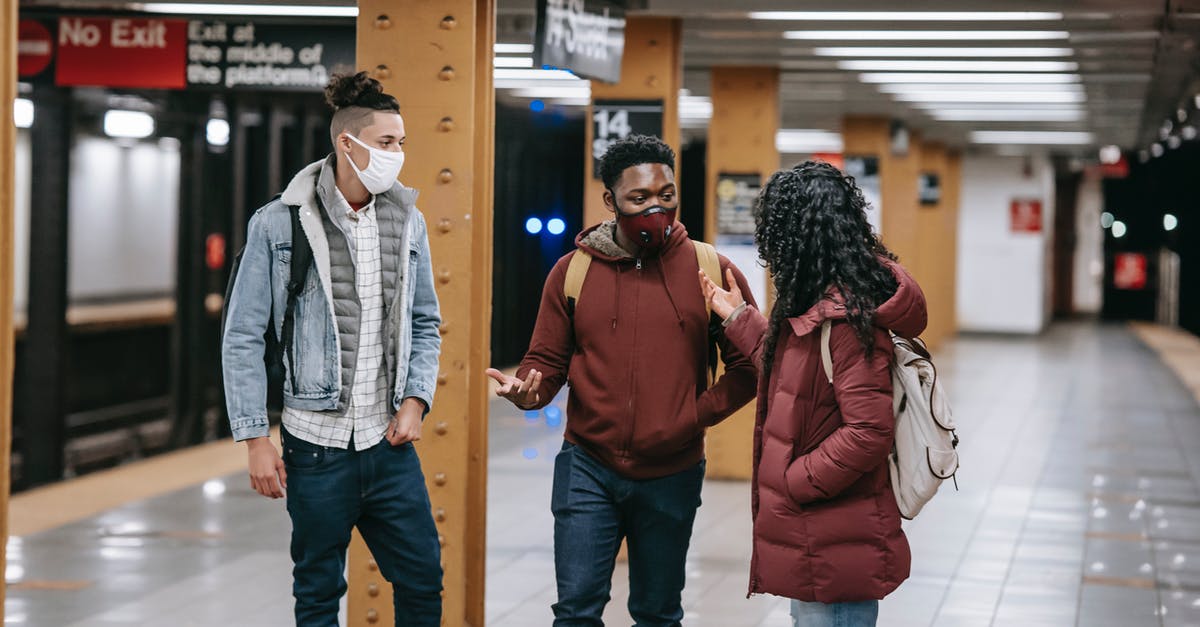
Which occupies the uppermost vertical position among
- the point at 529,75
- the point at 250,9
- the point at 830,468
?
the point at 529,75

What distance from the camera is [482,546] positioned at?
5293 mm

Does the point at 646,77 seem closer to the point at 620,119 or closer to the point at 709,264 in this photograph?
the point at 620,119

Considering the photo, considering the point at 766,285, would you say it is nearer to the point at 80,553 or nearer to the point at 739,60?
the point at 739,60

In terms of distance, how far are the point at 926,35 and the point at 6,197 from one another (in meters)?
6.56

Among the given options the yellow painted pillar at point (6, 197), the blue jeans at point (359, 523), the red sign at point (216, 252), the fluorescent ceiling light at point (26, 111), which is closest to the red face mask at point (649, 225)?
the blue jeans at point (359, 523)

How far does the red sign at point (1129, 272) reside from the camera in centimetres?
3959

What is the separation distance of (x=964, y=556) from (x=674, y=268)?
416 cm

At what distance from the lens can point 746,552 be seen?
24.7 feet

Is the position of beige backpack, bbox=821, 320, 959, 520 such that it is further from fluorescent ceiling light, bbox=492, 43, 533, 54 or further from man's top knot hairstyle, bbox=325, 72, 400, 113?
fluorescent ceiling light, bbox=492, 43, 533, 54

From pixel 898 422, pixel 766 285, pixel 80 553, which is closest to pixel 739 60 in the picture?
pixel 766 285

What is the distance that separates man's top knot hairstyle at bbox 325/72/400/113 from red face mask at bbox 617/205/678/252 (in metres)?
0.66

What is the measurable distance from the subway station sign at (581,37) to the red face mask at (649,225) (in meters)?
1.57

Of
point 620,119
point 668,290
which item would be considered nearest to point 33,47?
point 620,119

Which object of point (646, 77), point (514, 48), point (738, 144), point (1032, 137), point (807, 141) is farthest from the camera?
point (807, 141)
